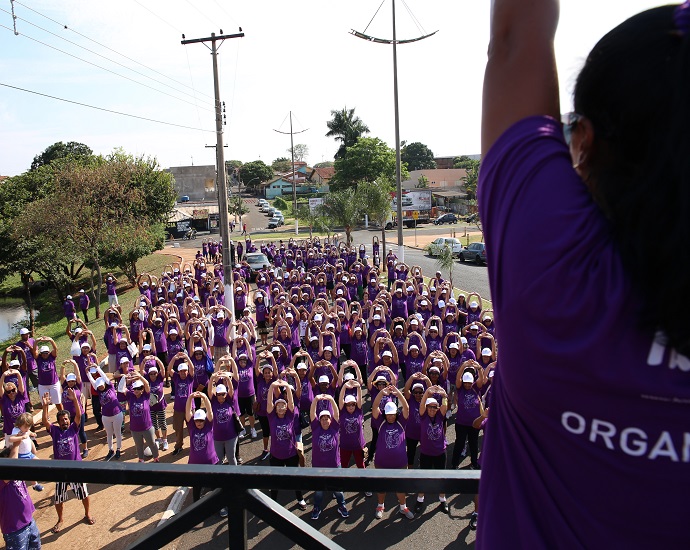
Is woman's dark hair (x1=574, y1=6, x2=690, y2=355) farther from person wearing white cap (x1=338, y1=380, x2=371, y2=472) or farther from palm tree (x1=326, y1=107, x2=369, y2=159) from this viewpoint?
palm tree (x1=326, y1=107, x2=369, y2=159)

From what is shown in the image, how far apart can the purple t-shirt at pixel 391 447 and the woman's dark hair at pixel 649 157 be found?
790 centimetres

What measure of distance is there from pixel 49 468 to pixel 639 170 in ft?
5.14

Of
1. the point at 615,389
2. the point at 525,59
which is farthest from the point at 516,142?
the point at 615,389

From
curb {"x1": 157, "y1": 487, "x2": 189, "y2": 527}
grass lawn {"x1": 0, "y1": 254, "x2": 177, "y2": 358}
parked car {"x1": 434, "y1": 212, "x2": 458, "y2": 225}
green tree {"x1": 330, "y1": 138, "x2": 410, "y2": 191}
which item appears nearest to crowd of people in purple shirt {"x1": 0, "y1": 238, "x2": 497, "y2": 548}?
curb {"x1": 157, "y1": 487, "x2": 189, "y2": 527}

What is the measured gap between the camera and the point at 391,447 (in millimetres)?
8188

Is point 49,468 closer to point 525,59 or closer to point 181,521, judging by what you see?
point 181,521

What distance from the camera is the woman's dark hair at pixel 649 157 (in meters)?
0.64

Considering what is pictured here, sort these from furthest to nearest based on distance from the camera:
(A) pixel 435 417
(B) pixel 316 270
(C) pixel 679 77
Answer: (B) pixel 316 270 → (A) pixel 435 417 → (C) pixel 679 77

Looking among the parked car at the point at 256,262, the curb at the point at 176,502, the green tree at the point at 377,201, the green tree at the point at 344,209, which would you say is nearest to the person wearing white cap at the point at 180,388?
the curb at the point at 176,502

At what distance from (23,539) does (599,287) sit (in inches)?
328

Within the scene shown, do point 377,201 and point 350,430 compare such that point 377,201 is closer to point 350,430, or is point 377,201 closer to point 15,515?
point 350,430

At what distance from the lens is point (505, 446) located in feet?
2.73

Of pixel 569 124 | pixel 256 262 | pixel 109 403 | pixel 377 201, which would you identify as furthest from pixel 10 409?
pixel 377 201

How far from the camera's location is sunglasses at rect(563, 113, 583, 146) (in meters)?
0.79
